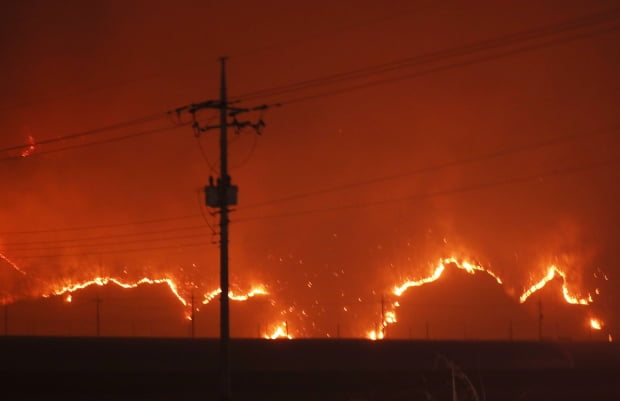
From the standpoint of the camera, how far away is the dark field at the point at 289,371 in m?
40.1

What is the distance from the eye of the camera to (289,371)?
4484 cm

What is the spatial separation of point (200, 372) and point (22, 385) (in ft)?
24.3

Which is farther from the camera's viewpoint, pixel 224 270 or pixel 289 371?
pixel 289 371

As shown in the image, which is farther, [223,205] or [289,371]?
[289,371]

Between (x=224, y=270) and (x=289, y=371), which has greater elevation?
(x=224, y=270)

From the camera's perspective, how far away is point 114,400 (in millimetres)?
38531

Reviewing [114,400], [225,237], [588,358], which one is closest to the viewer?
[225,237]

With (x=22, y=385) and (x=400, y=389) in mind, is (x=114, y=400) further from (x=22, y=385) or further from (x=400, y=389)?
(x=400, y=389)

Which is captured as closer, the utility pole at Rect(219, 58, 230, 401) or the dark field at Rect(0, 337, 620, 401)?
the utility pole at Rect(219, 58, 230, 401)

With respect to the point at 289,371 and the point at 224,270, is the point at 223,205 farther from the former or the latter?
the point at 289,371

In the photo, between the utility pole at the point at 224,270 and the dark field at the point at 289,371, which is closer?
the utility pole at the point at 224,270

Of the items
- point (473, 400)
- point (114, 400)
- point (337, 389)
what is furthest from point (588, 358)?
point (114, 400)

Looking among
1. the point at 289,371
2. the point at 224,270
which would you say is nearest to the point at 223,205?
the point at 224,270

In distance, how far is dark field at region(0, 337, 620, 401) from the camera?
40094 millimetres
